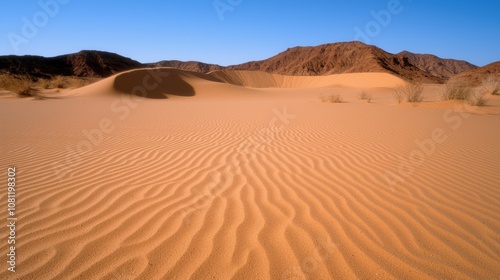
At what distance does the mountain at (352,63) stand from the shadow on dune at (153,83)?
41281 millimetres

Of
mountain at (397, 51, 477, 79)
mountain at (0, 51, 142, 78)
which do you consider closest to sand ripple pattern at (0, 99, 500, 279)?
mountain at (0, 51, 142, 78)

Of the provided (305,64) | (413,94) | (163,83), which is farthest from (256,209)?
(305,64)

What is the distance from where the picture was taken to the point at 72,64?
62.8 m

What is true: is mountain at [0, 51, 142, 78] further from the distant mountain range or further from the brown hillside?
the brown hillside

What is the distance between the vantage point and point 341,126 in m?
8.18

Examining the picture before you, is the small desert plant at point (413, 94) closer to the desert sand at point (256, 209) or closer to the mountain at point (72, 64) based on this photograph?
the desert sand at point (256, 209)

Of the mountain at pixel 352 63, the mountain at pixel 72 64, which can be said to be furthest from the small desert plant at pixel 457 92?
the mountain at pixel 72 64

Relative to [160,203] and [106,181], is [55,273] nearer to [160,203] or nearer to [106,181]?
[160,203]

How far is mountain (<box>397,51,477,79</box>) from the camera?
3765 inches

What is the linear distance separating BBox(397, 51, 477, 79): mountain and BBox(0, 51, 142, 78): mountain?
321ft

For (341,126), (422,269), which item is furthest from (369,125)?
(422,269)

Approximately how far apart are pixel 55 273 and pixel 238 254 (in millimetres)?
1289

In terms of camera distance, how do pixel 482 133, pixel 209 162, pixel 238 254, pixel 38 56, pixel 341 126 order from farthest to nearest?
pixel 38 56, pixel 341 126, pixel 482 133, pixel 209 162, pixel 238 254

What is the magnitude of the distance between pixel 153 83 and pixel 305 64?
57686mm
